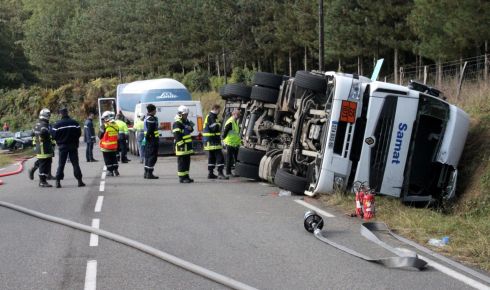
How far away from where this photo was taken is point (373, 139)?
36.7ft

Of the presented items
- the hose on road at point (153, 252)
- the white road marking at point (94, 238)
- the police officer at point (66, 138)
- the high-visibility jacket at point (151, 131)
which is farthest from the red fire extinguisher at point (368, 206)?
the high-visibility jacket at point (151, 131)

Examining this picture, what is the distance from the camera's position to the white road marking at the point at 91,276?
6.21m

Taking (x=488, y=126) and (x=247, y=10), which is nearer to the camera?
(x=488, y=126)

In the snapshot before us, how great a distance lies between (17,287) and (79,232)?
9.07 feet

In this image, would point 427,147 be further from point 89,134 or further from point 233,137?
point 89,134

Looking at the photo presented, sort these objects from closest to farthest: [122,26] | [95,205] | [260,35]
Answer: [95,205] → [260,35] → [122,26]

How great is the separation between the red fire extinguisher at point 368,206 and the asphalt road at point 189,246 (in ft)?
0.73

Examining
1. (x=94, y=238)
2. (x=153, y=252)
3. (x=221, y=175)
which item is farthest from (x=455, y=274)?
(x=221, y=175)

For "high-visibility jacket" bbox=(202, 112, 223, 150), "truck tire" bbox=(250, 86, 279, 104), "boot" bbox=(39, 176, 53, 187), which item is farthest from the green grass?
"boot" bbox=(39, 176, 53, 187)

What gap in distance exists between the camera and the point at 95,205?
38.2 ft

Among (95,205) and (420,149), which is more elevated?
(420,149)

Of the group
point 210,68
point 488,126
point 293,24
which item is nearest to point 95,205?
point 488,126

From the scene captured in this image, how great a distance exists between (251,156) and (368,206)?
5.17m

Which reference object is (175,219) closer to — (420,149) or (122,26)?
(420,149)
